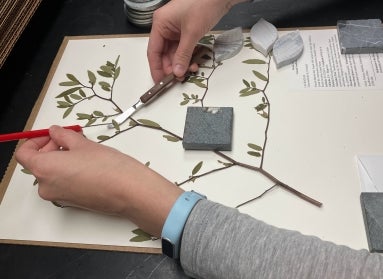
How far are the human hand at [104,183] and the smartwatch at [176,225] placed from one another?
17mm

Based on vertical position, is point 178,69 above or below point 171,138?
above

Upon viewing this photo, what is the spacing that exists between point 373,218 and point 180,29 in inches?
18.8

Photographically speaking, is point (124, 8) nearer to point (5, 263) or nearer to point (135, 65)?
point (135, 65)

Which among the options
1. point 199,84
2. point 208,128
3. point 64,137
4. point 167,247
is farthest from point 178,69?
point 167,247

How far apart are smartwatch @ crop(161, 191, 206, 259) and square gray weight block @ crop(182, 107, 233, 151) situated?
145 millimetres

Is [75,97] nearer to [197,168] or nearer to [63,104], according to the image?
[63,104]

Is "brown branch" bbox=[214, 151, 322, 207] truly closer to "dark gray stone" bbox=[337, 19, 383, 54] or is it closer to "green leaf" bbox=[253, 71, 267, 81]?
"green leaf" bbox=[253, 71, 267, 81]

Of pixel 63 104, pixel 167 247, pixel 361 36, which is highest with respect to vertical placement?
pixel 361 36

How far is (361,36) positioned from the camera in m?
0.76

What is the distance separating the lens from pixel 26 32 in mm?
956

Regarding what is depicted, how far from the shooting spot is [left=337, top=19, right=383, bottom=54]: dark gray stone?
748mm

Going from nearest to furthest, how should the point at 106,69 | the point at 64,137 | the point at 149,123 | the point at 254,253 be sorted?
the point at 254,253 → the point at 64,137 → the point at 149,123 → the point at 106,69

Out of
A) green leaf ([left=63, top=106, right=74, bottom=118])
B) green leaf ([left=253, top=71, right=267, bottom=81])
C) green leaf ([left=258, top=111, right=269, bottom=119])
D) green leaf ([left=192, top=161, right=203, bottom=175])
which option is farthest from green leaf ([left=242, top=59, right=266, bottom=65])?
green leaf ([left=63, top=106, right=74, bottom=118])

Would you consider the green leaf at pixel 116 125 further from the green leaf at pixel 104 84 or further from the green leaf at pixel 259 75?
the green leaf at pixel 259 75
